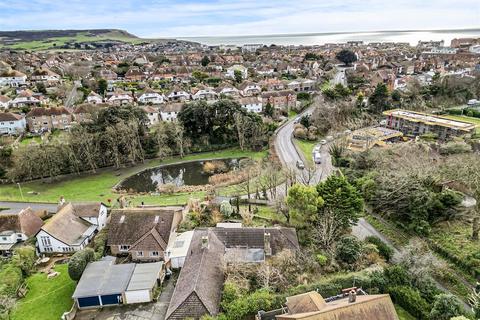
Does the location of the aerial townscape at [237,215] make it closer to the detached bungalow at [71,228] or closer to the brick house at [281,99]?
the detached bungalow at [71,228]

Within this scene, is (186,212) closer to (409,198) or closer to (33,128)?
(409,198)

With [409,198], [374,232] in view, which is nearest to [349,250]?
[374,232]

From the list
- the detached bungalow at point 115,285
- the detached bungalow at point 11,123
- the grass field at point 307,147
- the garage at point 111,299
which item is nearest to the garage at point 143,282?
the detached bungalow at point 115,285

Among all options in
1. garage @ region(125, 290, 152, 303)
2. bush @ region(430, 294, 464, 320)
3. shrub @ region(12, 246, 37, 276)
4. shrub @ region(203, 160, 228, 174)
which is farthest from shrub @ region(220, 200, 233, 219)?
bush @ region(430, 294, 464, 320)

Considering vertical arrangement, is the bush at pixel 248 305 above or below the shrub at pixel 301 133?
below

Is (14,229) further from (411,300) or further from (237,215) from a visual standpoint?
(411,300)

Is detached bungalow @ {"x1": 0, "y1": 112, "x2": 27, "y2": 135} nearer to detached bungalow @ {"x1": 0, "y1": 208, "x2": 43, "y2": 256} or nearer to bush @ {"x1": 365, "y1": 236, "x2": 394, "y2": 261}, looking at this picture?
detached bungalow @ {"x1": 0, "y1": 208, "x2": 43, "y2": 256}
